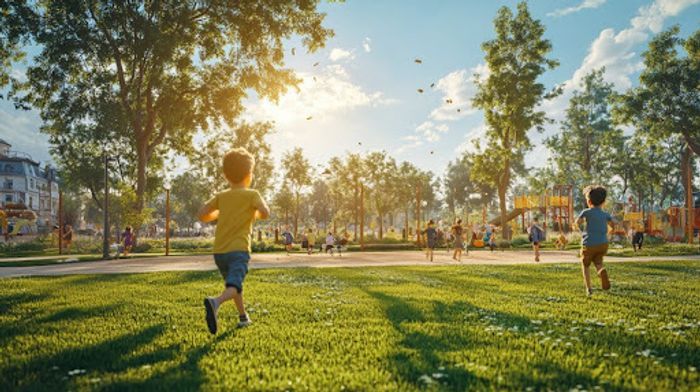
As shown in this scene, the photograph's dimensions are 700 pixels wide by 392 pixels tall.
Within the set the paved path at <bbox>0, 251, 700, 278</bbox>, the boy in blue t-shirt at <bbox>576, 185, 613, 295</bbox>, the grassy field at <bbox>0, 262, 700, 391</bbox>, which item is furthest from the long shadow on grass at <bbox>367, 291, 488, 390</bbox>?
the paved path at <bbox>0, 251, 700, 278</bbox>

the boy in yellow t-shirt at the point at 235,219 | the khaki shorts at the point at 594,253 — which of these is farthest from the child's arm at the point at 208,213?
the khaki shorts at the point at 594,253

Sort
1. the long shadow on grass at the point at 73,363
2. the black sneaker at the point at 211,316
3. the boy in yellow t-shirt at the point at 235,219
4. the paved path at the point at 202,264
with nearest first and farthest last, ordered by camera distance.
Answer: the long shadow on grass at the point at 73,363
the black sneaker at the point at 211,316
the boy in yellow t-shirt at the point at 235,219
the paved path at the point at 202,264

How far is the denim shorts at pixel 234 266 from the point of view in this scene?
5.26 m

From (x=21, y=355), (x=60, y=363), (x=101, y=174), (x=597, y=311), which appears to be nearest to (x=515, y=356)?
(x=597, y=311)

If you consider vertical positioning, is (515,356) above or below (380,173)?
below

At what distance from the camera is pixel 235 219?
5445 mm

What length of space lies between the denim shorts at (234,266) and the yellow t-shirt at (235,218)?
61 millimetres

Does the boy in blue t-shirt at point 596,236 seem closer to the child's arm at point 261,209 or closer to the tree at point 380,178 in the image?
the child's arm at point 261,209

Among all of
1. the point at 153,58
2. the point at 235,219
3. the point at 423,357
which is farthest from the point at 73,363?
the point at 153,58

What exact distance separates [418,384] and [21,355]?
3727 millimetres

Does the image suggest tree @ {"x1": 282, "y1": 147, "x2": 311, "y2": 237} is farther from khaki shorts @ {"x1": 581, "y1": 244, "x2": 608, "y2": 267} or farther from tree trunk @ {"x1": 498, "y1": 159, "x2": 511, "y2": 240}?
khaki shorts @ {"x1": 581, "y1": 244, "x2": 608, "y2": 267}

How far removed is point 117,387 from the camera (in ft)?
10.8

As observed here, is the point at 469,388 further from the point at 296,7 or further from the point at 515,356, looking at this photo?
the point at 296,7

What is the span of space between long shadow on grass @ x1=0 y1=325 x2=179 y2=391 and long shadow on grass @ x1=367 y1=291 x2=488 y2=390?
2177 mm
